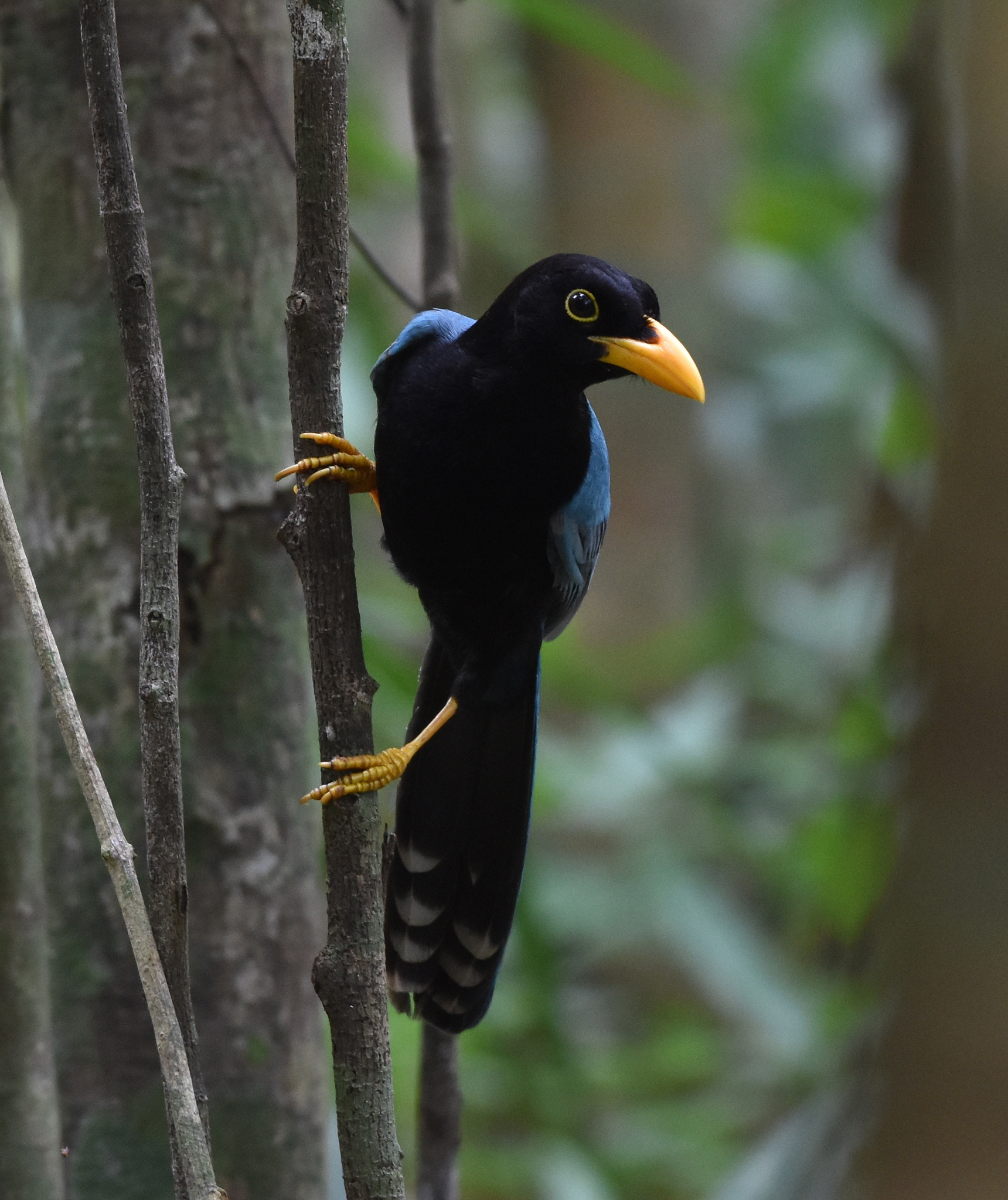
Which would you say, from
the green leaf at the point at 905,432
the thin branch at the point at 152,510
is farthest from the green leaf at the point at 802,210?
the thin branch at the point at 152,510

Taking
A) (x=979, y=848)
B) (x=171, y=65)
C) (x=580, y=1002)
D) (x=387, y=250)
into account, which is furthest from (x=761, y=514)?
(x=979, y=848)

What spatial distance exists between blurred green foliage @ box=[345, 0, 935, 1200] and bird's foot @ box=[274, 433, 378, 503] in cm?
36

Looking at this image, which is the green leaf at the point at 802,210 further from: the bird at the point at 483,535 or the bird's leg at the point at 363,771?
the bird's leg at the point at 363,771

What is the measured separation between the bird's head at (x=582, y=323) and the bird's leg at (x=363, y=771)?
2.74 feet

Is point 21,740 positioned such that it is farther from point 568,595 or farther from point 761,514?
point 761,514

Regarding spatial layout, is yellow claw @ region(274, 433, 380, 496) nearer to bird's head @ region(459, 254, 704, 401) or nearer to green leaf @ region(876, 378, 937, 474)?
bird's head @ region(459, 254, 704, 401)

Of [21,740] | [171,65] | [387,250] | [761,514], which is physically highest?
[387,250]

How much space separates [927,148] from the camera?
3605 millimetres

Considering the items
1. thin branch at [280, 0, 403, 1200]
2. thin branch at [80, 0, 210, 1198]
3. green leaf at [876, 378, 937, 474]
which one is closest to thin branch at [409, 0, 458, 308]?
thin branch at [280, 0, 403, 1200]

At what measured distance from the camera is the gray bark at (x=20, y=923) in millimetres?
2287

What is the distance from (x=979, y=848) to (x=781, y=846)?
4579 mm

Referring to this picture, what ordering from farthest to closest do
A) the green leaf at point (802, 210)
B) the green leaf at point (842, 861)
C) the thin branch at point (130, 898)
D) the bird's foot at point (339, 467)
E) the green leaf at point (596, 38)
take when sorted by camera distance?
the green leaf at point (802, 210) → the green leaf at point (842, 861) → the green leaf at point (596, 38) → the bird's foot at point (339, 467) → the thin branch at point (130, 898)

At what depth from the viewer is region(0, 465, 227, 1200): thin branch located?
4.85ft

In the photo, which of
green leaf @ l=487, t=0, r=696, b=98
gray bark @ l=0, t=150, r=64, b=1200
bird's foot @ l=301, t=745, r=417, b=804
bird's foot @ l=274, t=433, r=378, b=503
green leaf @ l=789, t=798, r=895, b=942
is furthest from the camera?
green leaf @ l=789, t=798, r=895, b=942
